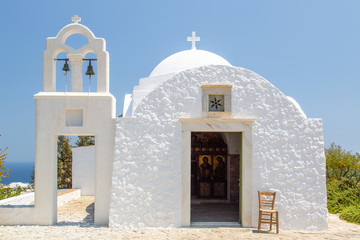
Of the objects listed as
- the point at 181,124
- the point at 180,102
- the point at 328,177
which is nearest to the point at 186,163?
the point at 181,124

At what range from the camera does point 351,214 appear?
350 inches

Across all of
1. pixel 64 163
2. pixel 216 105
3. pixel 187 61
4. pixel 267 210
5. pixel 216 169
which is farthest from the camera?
pixel 64 163

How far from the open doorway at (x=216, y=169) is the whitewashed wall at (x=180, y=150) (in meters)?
3.45

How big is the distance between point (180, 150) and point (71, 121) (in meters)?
2.86

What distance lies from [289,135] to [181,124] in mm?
2705

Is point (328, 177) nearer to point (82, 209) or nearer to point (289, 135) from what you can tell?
point (289, 135)

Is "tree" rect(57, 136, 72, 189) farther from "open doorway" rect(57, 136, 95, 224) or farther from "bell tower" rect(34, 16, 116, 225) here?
"bell tower" rect(34, 16, 116, 225)

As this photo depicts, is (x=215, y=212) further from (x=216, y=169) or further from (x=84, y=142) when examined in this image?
(x=84, y=142)

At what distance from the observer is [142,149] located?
25.0ft

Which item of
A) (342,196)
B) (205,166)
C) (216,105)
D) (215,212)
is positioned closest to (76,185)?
(205,166)

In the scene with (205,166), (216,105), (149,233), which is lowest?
(149,233)

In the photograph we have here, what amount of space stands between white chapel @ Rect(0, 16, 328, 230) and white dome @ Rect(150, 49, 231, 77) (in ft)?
10.8

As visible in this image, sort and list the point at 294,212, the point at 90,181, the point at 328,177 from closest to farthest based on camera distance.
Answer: the point at 294,212, the point at 90,181, the point at 328,177

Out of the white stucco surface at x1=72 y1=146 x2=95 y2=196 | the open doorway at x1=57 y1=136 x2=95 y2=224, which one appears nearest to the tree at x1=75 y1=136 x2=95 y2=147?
the open doorway at x1=57 y1=136 x2=95 y2=224
